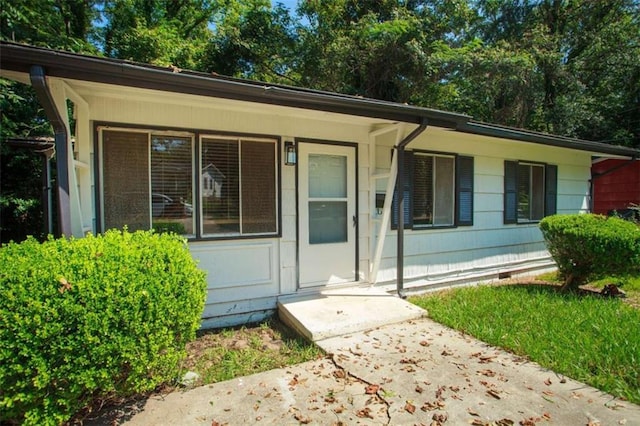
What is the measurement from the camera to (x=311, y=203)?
4602mm

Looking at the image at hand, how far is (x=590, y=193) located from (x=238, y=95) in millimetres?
8042

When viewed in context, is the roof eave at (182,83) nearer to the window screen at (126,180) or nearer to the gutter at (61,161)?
the gutter at (61,161)

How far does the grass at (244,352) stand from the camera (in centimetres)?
306

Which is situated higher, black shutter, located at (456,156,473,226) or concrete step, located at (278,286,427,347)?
black shutter, located at (456,156,473,226)

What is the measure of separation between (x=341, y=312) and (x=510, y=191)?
427 cm

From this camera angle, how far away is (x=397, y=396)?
2.57 meters

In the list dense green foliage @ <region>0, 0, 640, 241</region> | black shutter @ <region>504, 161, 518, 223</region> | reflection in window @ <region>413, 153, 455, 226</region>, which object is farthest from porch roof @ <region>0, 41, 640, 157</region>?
A: dense green foliage @ <region>0, 0, 640, 241</region>

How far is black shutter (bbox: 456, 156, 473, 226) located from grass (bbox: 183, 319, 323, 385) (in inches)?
136

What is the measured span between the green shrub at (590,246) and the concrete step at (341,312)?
2561 mm

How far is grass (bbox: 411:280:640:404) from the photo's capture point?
111 inches

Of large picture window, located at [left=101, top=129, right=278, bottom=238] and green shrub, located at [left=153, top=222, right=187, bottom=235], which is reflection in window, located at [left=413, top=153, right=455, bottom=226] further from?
green shrub, located at [left=153, top=222, right=187, bottom=235]

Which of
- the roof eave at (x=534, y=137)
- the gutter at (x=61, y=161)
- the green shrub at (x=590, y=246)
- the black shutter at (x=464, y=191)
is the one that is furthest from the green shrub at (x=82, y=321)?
the green shrub at (x=590, y=246)

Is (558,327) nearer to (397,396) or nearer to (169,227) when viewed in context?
(397,396)

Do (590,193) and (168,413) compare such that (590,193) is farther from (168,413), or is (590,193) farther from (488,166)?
(168,413)
